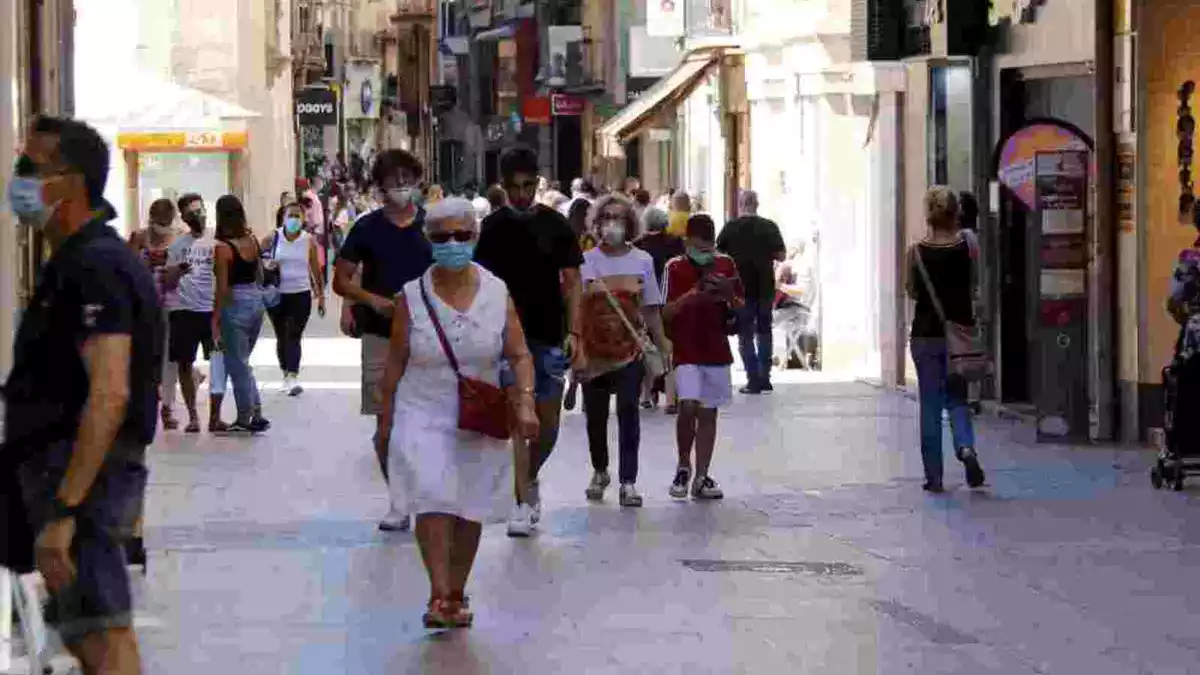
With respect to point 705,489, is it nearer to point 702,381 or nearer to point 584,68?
point 702,381

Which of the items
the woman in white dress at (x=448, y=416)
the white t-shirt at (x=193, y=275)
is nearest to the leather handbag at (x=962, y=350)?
the woman in white dress at (x=448, y=416)

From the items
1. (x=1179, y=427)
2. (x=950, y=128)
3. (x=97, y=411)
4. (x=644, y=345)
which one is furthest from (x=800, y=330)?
(x=97, y=411)

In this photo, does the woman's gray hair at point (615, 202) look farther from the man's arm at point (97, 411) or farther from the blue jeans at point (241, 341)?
the man's arm at point (97, 411)

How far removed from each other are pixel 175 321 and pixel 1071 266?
6.70 m

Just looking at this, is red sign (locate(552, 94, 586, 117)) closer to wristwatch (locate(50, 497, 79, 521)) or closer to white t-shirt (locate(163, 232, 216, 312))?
white t-shirt (locate(163, 232, 216, 312))

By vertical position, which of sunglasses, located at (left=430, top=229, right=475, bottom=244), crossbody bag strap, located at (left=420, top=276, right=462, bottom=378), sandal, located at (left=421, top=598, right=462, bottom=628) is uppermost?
sunglasses, located at (left=430, top=229, right=475, bottom=244)

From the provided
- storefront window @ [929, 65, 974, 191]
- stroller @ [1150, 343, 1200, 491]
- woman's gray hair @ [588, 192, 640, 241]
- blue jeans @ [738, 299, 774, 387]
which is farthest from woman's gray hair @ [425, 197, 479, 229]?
blue jeans @ [738, 299, 774, 387]

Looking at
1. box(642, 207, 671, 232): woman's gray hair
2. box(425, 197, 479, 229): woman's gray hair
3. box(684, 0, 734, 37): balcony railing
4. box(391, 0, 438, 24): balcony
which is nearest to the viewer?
box(425, 197, 479, 229): woman's gray hair

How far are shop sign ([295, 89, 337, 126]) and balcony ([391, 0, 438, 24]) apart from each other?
216 ft

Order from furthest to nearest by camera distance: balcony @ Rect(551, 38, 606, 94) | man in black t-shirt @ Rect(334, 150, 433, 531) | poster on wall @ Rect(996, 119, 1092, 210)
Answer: balcony @ Rect(551, 38, 606, 94) < poster on wall @ Rect(996, 119, 1092, 210) < man in black t-shirt @ Rect(334, 150, 433, 531)

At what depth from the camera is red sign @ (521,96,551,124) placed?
256 feet

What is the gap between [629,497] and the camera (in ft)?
54.5

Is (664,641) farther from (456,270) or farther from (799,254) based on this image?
(799,254)

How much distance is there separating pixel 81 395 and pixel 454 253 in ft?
12.8
